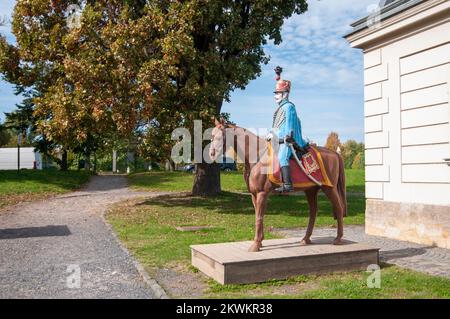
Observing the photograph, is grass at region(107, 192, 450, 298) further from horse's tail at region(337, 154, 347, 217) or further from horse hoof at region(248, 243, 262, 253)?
horse's tail at region(337, 154, 347, 217)

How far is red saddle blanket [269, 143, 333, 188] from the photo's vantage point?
24.8 ft

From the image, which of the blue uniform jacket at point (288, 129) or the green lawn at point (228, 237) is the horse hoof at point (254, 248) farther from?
the blue uniform jacket at point (288, 129)

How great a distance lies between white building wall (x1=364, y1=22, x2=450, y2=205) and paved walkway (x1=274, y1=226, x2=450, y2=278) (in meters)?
1.14

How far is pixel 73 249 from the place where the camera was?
987cm

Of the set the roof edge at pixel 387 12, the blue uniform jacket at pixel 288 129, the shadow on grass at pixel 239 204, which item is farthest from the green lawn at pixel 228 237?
the roof edge at pixel 387 12

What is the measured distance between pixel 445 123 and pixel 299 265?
536cm

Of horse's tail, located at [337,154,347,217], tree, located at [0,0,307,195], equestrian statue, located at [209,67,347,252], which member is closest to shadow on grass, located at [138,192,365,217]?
tree, located at [0,0,307,195]

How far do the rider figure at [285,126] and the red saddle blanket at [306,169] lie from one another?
0.11m

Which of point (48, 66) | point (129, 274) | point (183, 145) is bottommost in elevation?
point (129, 274)

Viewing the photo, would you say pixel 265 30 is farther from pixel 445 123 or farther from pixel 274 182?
pixel 274 182
